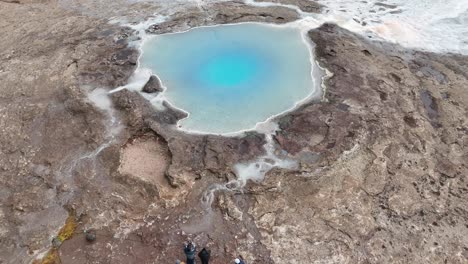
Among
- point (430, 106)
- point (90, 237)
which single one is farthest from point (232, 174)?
point (430, 106)

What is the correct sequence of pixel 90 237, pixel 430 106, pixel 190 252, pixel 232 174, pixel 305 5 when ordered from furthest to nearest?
pixel 305 5, pixel 430 106, pixel 232 174, pixel 90 237, pixel 190 252

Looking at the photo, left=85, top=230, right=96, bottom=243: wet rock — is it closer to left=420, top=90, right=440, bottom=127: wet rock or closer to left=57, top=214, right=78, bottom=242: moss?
left=57, top=214, right=78, bottom=242: moss

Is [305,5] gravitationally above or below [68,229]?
above

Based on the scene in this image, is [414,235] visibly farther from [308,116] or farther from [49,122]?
[49,122]

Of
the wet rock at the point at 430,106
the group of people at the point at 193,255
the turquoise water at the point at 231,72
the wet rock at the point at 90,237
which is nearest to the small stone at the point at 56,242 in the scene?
the wet rock at the point at 90,237

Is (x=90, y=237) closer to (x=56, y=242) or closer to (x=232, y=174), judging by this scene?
(x=56, y=242)

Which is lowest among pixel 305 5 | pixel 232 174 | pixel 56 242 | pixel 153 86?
pixel 56 242

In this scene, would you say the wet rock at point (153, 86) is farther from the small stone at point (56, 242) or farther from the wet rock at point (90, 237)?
the small stone at point (56, 242)

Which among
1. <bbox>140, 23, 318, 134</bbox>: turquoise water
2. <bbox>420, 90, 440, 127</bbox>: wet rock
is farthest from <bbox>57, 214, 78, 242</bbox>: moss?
<bbox>420, 90, 440, 127</bbox>: wet rock
